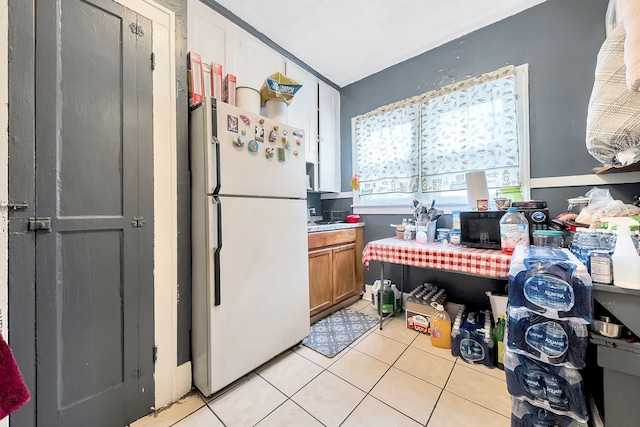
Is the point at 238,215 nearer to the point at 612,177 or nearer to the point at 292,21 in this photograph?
the point at 292,21

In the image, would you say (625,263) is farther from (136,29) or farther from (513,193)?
(136,29)

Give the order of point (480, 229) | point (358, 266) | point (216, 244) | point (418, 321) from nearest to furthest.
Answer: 1. point (216, 244)
2. point (480, 229)
3. point (418, 321)
4. point (358, 266)

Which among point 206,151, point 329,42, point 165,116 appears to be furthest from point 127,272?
point 329,42

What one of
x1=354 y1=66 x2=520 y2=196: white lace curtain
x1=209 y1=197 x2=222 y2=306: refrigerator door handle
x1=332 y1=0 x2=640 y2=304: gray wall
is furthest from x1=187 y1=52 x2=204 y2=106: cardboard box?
x1=332 y1=0 x2=640 y2=304: gray wall

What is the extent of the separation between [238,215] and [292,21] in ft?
5.92

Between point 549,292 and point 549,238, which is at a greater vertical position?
point 549,238

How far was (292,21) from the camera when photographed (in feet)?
6.82

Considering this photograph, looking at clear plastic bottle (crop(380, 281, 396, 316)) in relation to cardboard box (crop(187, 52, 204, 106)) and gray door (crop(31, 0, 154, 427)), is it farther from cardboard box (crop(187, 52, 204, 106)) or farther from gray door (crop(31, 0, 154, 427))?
cardboard box (crop(187, 52, 204, 106))

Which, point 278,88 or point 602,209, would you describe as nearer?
point 602,209

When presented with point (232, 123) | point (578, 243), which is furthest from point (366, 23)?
point (578, 243)

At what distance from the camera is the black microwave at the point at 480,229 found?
1.73 m

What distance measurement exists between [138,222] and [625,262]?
2.16 meters

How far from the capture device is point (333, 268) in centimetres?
243

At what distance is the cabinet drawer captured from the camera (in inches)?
86.3
